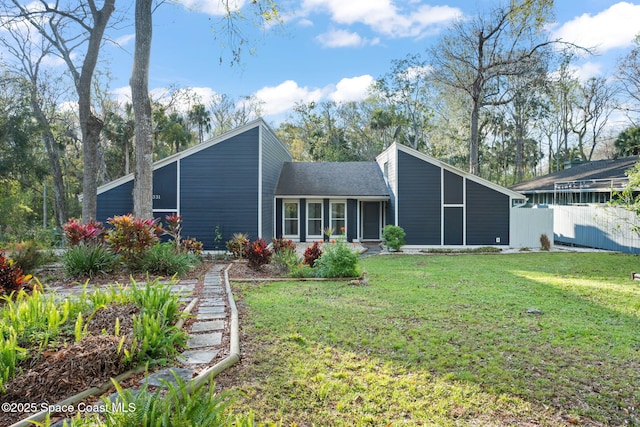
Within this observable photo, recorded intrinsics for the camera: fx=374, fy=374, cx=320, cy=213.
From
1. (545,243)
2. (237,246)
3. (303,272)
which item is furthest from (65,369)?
(545,243)

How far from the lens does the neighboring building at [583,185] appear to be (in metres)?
15.4

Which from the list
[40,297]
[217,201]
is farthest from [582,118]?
[40,297]

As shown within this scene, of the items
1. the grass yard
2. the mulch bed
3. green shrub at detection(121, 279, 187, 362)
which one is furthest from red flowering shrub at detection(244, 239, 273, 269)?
the mulch bed

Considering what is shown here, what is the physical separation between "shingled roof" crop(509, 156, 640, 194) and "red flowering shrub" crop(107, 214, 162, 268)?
1703 cm

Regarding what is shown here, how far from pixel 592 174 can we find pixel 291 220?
1456cm

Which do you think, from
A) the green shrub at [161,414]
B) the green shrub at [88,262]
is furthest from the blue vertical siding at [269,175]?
the green shrub at [161,414]

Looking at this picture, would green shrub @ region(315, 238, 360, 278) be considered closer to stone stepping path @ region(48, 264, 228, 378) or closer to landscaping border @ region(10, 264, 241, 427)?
stone stepping path @ region(48, 264, 228, 378)

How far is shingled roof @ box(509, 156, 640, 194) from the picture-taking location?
54.2 ft

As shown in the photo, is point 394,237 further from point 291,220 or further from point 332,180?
point 332,180

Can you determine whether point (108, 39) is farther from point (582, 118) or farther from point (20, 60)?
point (582, 118)

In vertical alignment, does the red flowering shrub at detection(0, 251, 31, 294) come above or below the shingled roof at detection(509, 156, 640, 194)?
below

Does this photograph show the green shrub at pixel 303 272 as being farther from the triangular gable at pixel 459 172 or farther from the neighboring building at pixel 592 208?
the neighboring building at pixel 592 208

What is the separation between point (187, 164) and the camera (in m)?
12.9

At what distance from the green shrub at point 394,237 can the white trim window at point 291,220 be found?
14.5ft
